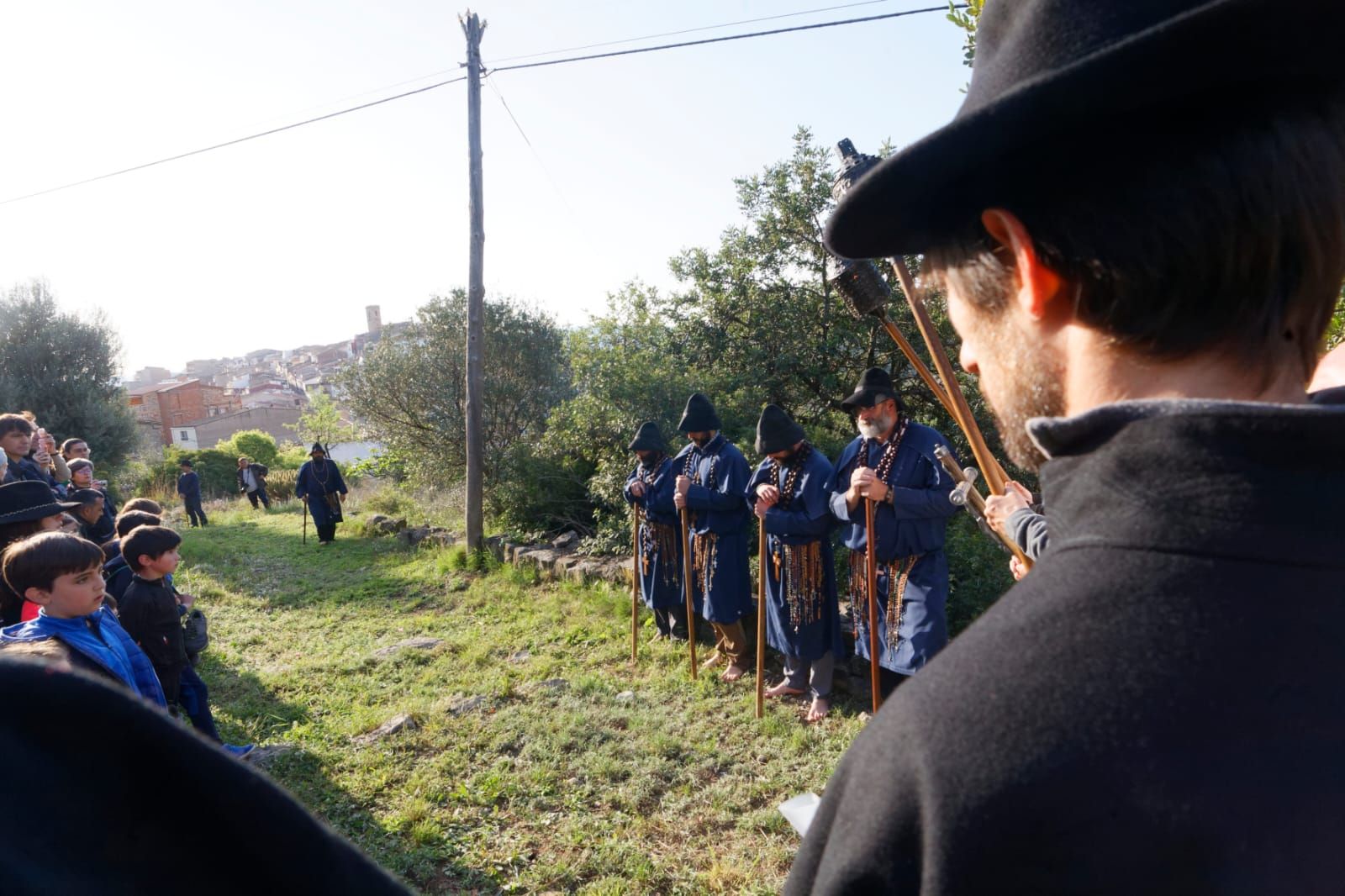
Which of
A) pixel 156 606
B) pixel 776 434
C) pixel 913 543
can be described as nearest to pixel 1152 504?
pixel 913 543

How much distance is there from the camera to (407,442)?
15.0 meters

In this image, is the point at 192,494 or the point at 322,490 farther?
the point at 192,494

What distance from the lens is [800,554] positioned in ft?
17.2

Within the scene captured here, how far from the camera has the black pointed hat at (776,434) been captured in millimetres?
5281

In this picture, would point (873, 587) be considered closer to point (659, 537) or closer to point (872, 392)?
point (872, 392)

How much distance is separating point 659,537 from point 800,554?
1.83 m

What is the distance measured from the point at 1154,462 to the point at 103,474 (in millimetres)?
26623

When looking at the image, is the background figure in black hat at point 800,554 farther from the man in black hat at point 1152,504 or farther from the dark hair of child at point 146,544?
the man in black hat at point 1152,504

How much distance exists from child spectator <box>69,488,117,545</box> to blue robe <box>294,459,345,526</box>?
6.19 metres

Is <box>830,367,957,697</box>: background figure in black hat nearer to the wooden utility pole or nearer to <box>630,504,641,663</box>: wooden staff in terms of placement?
<box>630,504,641,663</box>: wooden staff

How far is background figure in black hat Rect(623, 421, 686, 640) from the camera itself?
21.9ft

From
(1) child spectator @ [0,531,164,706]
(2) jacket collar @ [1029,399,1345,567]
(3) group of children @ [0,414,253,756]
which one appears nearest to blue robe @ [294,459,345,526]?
(3) group of children @ [0,414,253,756]

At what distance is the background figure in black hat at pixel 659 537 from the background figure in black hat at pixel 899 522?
2.08 meters

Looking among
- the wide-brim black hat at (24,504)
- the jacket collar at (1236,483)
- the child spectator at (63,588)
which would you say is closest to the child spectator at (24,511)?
the wide-brim black hat at (24,504)
